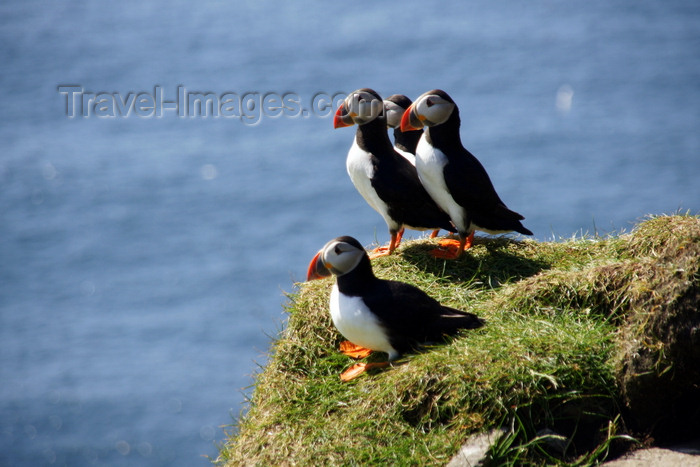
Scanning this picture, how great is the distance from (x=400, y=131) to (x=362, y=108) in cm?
73

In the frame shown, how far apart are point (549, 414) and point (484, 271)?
177 centimetres

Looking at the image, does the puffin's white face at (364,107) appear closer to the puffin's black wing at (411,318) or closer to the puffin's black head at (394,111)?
the puffin's black head at (394,111)

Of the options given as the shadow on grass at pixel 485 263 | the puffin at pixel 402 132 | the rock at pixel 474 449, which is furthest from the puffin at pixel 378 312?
the puffin at pixel 402 132

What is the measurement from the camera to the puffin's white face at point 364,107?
557cm

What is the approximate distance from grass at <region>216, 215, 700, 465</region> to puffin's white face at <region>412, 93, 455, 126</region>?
1.01m

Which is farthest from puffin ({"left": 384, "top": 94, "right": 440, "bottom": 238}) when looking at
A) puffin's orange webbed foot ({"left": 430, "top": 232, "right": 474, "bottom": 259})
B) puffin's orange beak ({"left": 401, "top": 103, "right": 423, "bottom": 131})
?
puffin's orange beak ({"left": 401, "top": 103, "right": 423, "bottom": 131})

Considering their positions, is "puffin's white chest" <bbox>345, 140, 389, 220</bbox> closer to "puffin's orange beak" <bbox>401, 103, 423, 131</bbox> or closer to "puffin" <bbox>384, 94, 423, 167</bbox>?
"puffin's orange beak" <bbox>401, 103, 423, 131</bbox>

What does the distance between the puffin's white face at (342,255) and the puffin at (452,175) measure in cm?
115

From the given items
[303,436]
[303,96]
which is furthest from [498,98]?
[303,436]

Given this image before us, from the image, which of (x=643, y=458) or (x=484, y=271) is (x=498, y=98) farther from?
(x=643, y=458)

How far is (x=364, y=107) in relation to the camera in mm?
5574

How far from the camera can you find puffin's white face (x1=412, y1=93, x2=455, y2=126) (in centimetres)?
537

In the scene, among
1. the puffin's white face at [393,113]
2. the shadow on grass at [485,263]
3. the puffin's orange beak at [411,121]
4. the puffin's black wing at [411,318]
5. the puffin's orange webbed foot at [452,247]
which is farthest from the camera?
the puffin's white face at [393,113]

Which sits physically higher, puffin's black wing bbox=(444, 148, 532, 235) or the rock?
puffin's black wing bbox=(444, 148, 532, 235)
